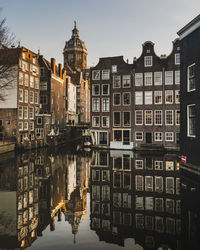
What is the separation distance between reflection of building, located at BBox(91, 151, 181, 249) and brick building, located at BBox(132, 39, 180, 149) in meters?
20.5

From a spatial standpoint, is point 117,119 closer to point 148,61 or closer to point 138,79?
point 138,79

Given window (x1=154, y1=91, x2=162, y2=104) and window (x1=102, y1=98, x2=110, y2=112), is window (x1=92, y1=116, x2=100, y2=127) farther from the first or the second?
window (x1=154, y1=91, x2=162, y2=104)

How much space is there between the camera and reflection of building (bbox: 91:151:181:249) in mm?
7648

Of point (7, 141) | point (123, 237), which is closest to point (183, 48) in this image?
point (123, 237)

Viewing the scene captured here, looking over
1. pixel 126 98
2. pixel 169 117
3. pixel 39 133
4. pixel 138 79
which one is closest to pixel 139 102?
pixel 126 98

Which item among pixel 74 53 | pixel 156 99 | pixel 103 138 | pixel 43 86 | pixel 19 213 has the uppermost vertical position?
pixel 74 53

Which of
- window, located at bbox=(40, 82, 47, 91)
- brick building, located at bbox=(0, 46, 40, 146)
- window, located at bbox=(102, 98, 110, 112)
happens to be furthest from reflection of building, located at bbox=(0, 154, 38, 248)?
window, located at bbox=(40, 82, 47, 91)

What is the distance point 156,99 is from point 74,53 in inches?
3261

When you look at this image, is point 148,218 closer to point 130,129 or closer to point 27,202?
point 27,202

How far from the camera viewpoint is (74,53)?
11050cm

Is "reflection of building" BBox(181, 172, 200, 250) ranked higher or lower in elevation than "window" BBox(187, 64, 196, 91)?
lower

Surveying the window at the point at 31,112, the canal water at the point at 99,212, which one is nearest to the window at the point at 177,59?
the canal water at the point at 99,212

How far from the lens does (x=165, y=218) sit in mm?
8984

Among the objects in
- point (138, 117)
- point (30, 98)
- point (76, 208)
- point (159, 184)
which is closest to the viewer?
point (76, 208)
